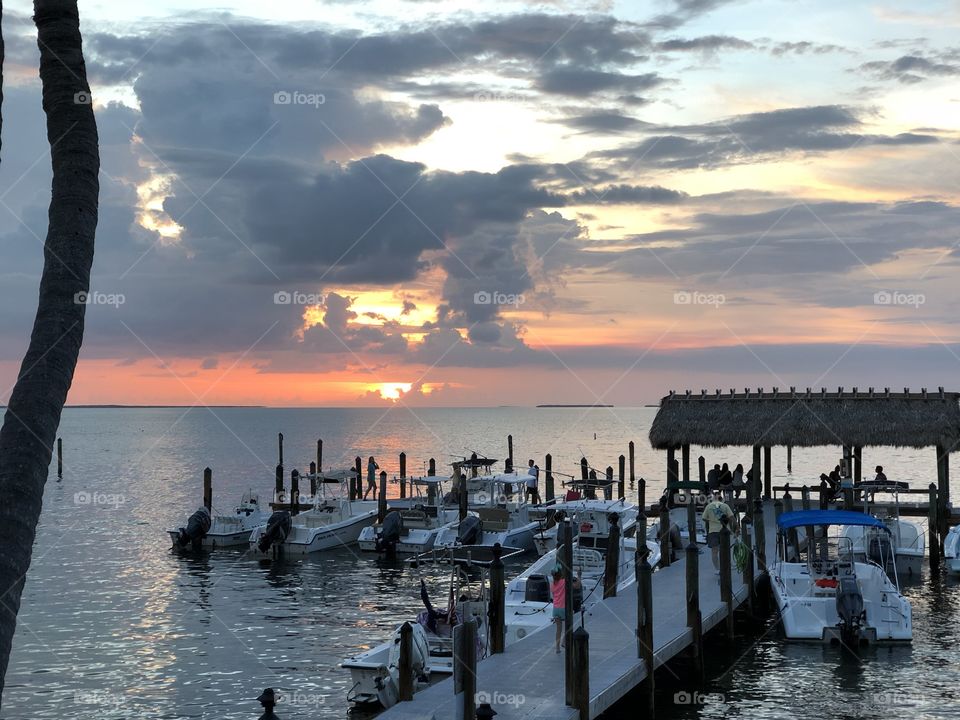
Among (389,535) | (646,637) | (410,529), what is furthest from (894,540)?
(410,529)

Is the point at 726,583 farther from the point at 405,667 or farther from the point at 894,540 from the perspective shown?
the point at 894,540

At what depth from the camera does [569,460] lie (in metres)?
131

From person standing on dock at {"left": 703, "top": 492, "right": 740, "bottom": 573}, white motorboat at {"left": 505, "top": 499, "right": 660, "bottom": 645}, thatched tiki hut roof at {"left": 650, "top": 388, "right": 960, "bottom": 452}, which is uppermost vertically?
thatched tiki hut roof at {"left": 650, "top": 388, "right": 960, "bottom": 452}

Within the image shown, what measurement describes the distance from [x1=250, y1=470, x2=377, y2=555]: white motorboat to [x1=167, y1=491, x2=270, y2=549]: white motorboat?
1.49 m

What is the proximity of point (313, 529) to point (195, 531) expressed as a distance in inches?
214

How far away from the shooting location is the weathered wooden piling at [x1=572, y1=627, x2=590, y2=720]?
16656mm

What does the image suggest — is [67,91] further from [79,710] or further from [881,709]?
[881,709]

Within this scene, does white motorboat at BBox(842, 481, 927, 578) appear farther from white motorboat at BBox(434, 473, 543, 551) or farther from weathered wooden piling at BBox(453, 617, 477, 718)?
weathered wooden piling at BBox(453, 617, 477, 718)

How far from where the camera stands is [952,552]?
35812mm

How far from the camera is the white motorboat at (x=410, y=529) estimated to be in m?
42.3

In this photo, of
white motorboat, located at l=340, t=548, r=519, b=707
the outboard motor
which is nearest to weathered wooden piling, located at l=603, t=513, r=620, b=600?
white motorboat, located at l=340, t=548, r=519, b=707

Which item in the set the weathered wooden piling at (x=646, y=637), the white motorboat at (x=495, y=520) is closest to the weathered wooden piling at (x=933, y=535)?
the white motorboat at (x=495, y=520)

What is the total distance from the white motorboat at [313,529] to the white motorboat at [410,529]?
3.07ft

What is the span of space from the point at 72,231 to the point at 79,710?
57.5 feet
